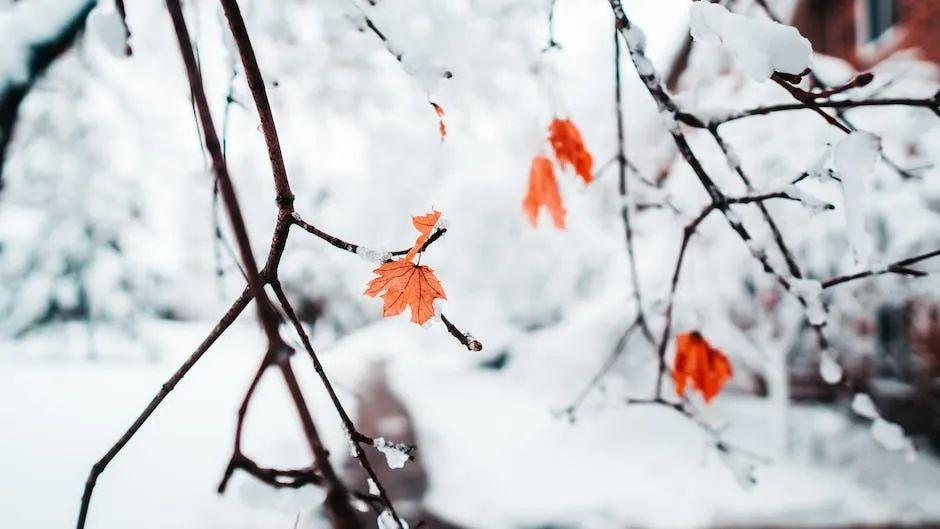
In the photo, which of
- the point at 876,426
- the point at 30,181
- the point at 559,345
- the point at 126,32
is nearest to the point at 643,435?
the point at 559,345

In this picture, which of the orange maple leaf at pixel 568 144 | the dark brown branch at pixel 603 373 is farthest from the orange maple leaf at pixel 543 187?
the dark brown branch at pixel 603 373

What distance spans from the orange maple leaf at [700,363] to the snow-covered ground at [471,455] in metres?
0.22

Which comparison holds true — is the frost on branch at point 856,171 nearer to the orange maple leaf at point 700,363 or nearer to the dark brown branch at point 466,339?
the dark brown branch at point 466,339

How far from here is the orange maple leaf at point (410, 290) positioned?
48 centimetres

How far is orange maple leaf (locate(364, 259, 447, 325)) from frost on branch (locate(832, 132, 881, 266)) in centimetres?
36

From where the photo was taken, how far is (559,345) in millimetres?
5590

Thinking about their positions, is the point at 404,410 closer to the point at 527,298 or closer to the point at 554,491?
the point at 527,298

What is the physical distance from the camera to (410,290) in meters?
0.50

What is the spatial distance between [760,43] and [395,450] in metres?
0.47

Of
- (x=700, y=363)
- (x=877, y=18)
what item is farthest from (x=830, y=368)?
(x=877, y=18)

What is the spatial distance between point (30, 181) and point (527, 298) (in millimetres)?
5584

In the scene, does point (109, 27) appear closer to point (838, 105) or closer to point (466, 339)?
point (466, 339)

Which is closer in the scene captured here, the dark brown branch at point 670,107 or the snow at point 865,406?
the dark brown branch at point 670,107

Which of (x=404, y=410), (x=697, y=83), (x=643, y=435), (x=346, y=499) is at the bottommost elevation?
(x=346, y=499)
